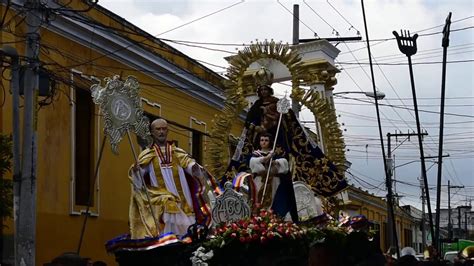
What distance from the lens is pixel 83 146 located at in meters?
17.1

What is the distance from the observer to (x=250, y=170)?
34.7 feet

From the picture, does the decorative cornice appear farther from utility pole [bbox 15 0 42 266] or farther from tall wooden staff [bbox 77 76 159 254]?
tall wooden staff [bbox 77 76 159 254]

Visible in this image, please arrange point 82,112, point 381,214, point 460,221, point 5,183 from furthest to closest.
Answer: point 460,221, point 381,214, point 82,112, point 5,183

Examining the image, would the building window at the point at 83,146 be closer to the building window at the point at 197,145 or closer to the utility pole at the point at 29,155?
the building window at the point at 197,145

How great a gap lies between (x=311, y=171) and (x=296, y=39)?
1154 centimetres

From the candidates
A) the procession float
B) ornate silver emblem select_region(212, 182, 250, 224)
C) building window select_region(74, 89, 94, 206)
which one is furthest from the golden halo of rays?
building window select_region(74, 89, 94, 206)

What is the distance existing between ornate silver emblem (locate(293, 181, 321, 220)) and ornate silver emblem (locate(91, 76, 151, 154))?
2.40 meters

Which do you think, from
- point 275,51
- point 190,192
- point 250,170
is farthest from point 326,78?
point 190,192

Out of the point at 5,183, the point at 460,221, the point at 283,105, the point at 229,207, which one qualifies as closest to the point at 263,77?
the point at 283,105

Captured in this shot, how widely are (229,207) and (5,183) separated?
484 cm

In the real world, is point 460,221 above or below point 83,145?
below

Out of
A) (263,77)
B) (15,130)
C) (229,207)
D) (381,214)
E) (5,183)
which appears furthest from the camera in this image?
(381,214)

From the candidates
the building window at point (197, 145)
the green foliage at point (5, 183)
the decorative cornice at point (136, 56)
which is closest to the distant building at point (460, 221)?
the building window at point (197, 145)

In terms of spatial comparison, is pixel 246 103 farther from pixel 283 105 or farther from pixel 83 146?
pixel 83 146
